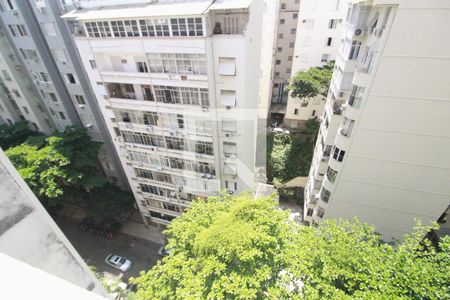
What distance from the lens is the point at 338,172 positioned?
51.1 feet

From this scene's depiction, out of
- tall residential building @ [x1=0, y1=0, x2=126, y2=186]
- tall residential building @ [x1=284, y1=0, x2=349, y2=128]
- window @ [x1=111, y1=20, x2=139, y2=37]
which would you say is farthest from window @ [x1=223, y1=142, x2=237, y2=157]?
tall residential building @ [x1=284, y1=0, x2=349, y2=128]

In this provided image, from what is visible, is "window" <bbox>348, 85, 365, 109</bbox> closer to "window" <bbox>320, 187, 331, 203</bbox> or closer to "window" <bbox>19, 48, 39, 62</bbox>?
"window" <bbox>320, 187, 331, 203</bbox>

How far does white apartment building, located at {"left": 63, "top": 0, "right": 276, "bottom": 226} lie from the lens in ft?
44.4

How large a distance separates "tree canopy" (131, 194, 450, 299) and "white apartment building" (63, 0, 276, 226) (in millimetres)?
6563

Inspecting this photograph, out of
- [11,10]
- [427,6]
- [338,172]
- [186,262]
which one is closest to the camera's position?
[427,6]

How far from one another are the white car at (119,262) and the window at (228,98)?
61.2 feet

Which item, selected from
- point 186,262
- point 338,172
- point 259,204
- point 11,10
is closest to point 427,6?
point 338,172

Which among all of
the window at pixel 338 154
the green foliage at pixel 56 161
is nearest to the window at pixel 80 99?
the green foliage at pixel 56 161

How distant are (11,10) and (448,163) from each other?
114ft

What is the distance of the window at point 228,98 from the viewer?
15092 millimetres

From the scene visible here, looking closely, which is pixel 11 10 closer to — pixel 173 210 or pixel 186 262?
pixel 173 210

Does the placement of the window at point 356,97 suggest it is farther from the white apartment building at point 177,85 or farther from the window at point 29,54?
the window at point 29,54

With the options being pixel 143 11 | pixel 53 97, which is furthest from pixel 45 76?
pixel 143 11

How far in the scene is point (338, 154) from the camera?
15.4 m
